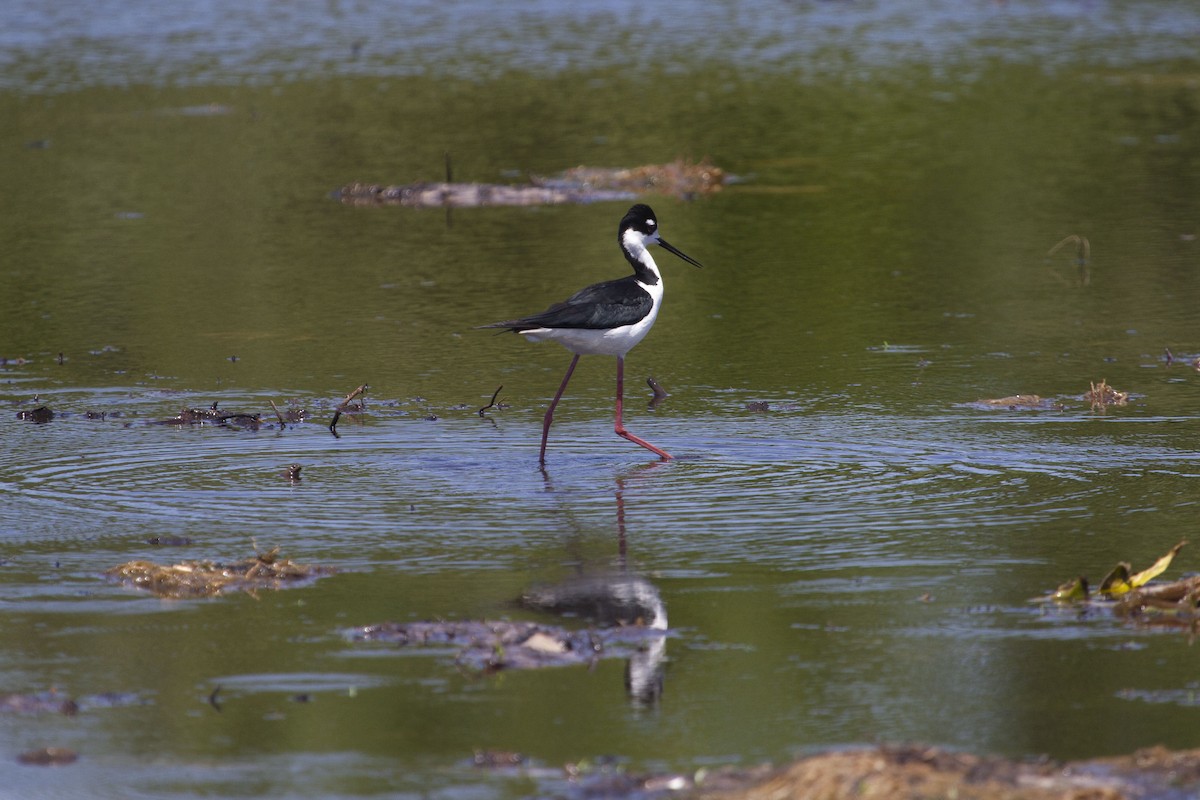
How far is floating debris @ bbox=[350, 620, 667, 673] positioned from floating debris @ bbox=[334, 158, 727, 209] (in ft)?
39.3

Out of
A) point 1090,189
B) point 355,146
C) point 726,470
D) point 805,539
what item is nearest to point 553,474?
point 726,470

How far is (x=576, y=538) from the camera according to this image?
7957 millimetres

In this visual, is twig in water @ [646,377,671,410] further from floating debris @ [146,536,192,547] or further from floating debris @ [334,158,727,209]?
floating debris @ [334,158,727,209]

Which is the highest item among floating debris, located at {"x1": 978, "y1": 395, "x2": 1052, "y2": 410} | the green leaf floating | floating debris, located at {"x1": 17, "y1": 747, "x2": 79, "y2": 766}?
the green leaf floating

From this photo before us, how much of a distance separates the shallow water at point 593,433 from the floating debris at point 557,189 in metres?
0.46

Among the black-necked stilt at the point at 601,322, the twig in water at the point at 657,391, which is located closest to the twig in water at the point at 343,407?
the black-necked stilt at the point at 601,322

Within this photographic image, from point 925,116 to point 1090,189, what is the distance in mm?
5788

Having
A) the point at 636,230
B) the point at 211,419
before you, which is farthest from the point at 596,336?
the point at 211,419

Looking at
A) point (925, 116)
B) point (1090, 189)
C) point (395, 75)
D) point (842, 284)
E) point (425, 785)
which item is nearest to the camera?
point (425, 785)

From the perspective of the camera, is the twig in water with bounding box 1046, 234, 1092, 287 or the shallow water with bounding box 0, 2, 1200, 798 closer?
the shallow water with bounding box 0, 2, 1200, 798

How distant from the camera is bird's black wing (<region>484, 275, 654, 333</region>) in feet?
31.0

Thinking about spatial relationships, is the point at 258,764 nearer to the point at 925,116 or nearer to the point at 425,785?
the point at 425,785

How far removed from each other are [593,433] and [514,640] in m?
3.78

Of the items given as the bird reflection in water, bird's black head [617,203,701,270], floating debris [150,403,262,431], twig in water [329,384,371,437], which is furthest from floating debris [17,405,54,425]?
the bird reflection in water
